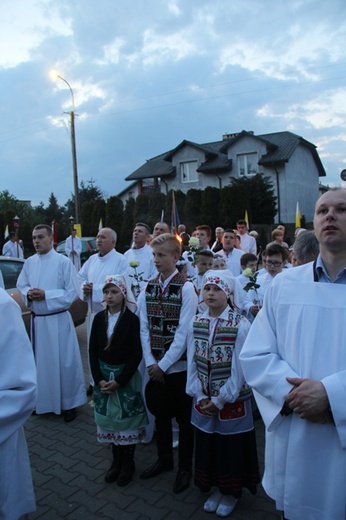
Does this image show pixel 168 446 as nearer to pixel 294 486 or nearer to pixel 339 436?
pixel 294 486

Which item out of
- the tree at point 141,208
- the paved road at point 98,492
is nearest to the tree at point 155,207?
the tree at point 141,208

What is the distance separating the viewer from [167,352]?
3.66 meters

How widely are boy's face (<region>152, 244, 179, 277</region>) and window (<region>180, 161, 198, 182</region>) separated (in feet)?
108

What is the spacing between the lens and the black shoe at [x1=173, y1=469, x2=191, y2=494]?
3.43 m

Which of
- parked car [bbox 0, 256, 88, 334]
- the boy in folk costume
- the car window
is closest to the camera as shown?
the boy in folk costume

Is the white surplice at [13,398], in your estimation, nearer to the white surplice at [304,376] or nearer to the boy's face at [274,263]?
the white surplice at [304,376]

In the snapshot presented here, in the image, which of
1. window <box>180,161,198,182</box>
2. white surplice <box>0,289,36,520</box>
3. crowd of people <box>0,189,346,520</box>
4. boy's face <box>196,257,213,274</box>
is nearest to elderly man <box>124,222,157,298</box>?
crowd of people <box>0,189,346,520</box>

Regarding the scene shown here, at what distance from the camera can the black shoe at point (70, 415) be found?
503cm

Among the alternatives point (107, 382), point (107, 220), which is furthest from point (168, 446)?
point (107, 220)

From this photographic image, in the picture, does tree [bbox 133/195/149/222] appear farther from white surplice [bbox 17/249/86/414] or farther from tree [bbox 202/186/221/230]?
white surplice [bbox 17/249/86/414]

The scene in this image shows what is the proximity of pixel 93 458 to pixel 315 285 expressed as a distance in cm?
299

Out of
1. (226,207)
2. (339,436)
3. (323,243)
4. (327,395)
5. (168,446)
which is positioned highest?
(226,207)

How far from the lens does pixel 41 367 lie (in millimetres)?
5215

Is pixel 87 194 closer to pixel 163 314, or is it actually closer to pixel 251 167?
pixel 251 167
